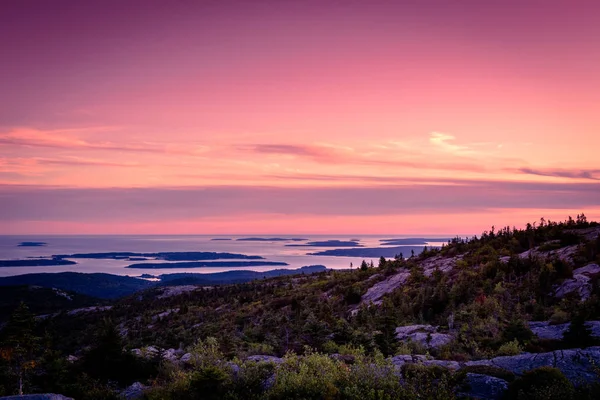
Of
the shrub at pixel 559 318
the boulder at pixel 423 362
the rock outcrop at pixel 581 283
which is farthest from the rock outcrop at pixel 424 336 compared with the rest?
the rock outcrop at pixel 581 283

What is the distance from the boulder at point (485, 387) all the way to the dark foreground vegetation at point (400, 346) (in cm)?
6

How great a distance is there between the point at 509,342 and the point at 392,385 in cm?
742

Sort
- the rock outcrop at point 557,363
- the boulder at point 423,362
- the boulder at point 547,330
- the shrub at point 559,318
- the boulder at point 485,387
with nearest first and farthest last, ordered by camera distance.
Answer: the boulder at point 485,387 < the rock outcrop at point 557,363 < the boulder at point 423,362 < the boulder at point 547,330 < the shrub at point 559,318

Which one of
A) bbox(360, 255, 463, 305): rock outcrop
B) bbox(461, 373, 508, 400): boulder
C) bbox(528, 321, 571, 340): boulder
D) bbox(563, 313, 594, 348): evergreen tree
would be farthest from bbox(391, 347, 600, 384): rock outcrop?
bbox(360, 255, 463, 305): rock outcrop

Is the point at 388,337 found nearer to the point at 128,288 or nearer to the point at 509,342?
the point at 509,342

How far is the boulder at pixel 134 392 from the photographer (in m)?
15.9

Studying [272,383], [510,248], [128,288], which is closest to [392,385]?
[272,383]

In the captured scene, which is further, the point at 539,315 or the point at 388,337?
the point at 539,315

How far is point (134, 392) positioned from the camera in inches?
650

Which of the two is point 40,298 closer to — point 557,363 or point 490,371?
point 490,371

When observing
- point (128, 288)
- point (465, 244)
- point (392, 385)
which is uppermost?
point (465, 244)

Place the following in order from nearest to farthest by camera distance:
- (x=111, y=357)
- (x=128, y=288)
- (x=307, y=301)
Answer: (x=111, y=357), (x=307, y=301), (x=128, y=288)

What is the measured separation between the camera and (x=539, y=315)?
21531 millimetres

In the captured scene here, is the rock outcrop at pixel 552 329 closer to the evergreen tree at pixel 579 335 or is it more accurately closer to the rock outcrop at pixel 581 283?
the evergreen tree at pixel 579 335
